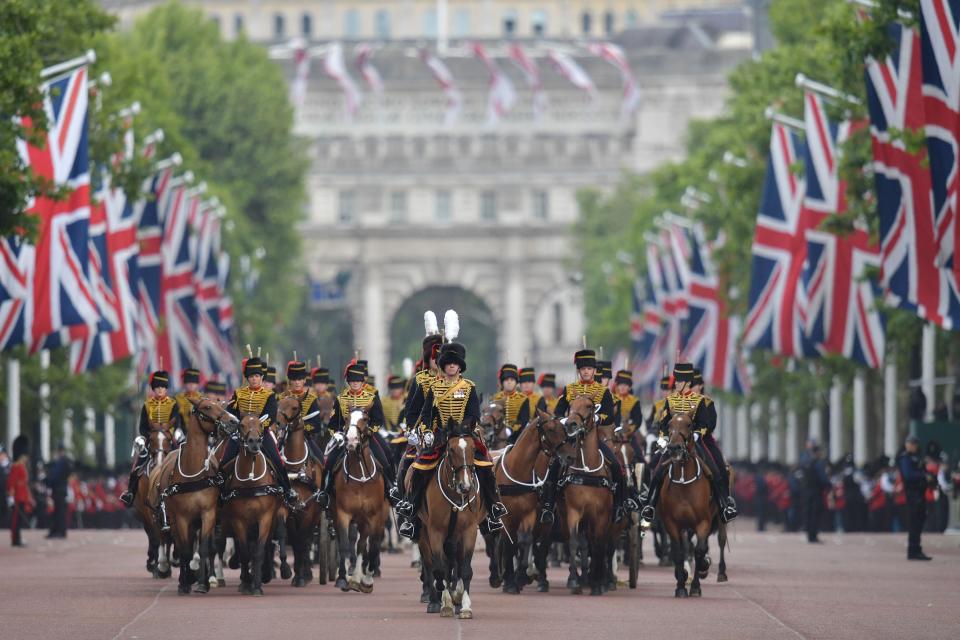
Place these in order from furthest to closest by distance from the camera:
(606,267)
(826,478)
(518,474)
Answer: (606,267), (826,478), (518,474)

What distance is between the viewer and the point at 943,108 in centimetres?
4441

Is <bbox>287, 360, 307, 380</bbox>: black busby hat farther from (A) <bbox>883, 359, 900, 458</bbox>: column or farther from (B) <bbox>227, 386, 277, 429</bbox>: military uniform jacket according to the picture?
(A) <bbox>883, 359, 900, 458</bbox>: column

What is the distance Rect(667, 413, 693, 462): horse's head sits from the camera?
3444 cm

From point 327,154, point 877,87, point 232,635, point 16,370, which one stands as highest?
point 327,154

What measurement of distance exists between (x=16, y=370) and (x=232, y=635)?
1505 inches

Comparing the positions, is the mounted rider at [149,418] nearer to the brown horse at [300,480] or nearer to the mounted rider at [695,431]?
the brown horse at [300,480]

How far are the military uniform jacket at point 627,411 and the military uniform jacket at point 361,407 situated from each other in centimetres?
366

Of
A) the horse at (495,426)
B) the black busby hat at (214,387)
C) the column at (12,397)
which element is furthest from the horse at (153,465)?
the column at (12,397)

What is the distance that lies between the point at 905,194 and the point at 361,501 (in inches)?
701

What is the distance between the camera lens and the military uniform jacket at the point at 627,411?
1525 inches

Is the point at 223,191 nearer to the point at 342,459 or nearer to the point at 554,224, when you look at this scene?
the point at 342,459

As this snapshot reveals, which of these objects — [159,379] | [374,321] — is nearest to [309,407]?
[159,379]

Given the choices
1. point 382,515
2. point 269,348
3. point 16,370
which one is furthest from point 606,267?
point 382,515

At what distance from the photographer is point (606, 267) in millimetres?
137500
